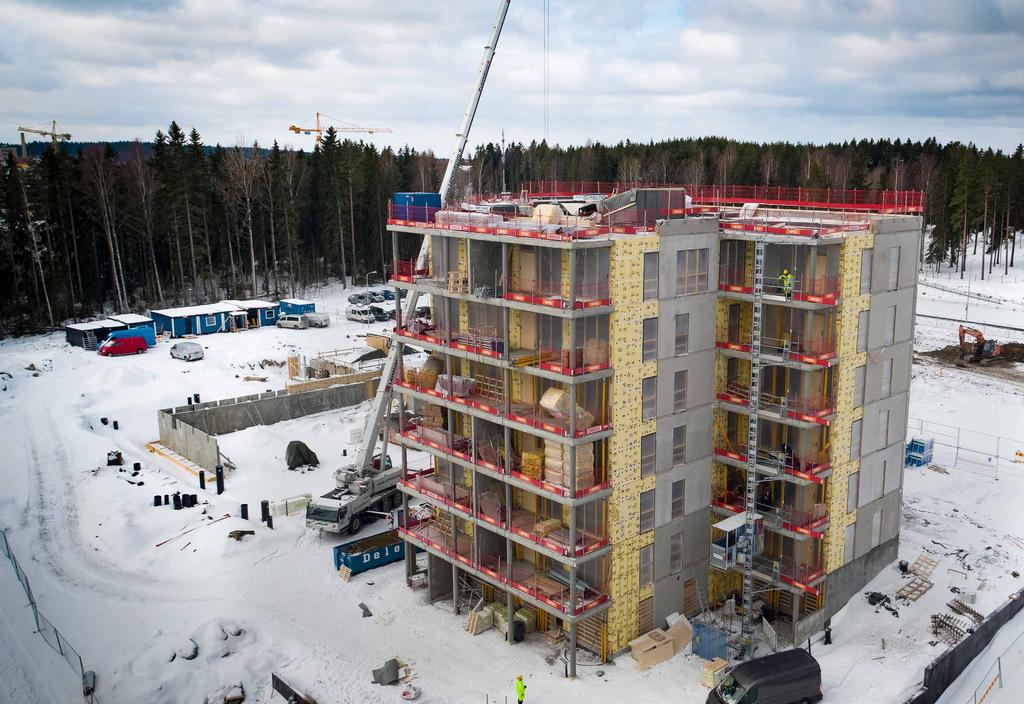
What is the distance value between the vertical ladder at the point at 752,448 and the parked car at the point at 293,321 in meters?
56.6

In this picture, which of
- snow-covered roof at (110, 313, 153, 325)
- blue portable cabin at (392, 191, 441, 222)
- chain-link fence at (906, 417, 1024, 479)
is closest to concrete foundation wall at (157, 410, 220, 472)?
blue portable cabin at (392, 191, 441, 222)

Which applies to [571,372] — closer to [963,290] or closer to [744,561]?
[744,561]

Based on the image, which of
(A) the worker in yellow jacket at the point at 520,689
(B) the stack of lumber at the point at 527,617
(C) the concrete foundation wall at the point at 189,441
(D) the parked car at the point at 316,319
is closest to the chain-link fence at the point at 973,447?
(B) the stack of lumber at the point at 527,617

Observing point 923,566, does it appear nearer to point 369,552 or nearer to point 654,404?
point 654,404

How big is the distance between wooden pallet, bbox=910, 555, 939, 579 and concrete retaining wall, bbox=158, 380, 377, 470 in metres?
35.8

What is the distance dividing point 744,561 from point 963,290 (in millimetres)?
78840

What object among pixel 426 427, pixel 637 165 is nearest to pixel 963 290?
pixel 637 165

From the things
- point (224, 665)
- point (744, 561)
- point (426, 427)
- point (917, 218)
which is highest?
point (917, 218)

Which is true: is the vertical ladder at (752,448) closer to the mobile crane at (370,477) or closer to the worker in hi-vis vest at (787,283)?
the worker in hi-vis vest at (787,283)

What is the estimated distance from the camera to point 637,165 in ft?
401

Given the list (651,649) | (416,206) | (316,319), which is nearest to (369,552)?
(651,649)

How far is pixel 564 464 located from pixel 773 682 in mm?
9558

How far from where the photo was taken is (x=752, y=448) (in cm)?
3116

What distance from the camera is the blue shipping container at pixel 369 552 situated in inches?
1469
